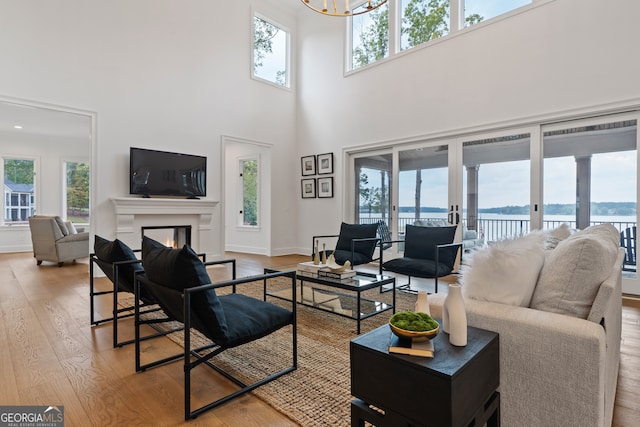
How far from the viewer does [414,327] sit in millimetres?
1143

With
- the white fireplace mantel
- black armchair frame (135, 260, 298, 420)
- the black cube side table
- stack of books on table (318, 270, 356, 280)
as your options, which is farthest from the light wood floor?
the white fireplace mantel

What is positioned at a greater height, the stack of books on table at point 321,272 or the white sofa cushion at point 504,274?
the white sofa cushion at point 504,274

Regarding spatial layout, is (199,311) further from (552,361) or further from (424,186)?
(424,186)

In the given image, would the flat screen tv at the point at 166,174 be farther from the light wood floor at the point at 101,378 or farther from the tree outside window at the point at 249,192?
the light wood floor at the point at 101,378

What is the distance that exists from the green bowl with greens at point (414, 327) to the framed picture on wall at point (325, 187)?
17.0 feet

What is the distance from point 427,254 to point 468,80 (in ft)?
8.62

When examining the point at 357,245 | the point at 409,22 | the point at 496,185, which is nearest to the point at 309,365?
the point at 357,245

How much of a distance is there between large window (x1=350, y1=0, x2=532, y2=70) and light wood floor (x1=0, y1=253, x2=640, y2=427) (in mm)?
4066

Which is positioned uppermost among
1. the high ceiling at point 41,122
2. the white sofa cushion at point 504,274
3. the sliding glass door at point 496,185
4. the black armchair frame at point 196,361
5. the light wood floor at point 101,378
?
the high ceiling at point 41,122

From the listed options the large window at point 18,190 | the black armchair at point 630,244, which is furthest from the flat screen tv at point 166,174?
the black armchair at point 630,244

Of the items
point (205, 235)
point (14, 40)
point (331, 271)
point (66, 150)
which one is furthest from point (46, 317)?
point (66, 150)

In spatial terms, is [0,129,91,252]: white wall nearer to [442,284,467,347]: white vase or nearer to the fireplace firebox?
the fireplace firebox

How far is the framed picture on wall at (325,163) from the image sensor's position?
6.35 m

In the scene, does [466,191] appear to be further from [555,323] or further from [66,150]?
[66,150]
